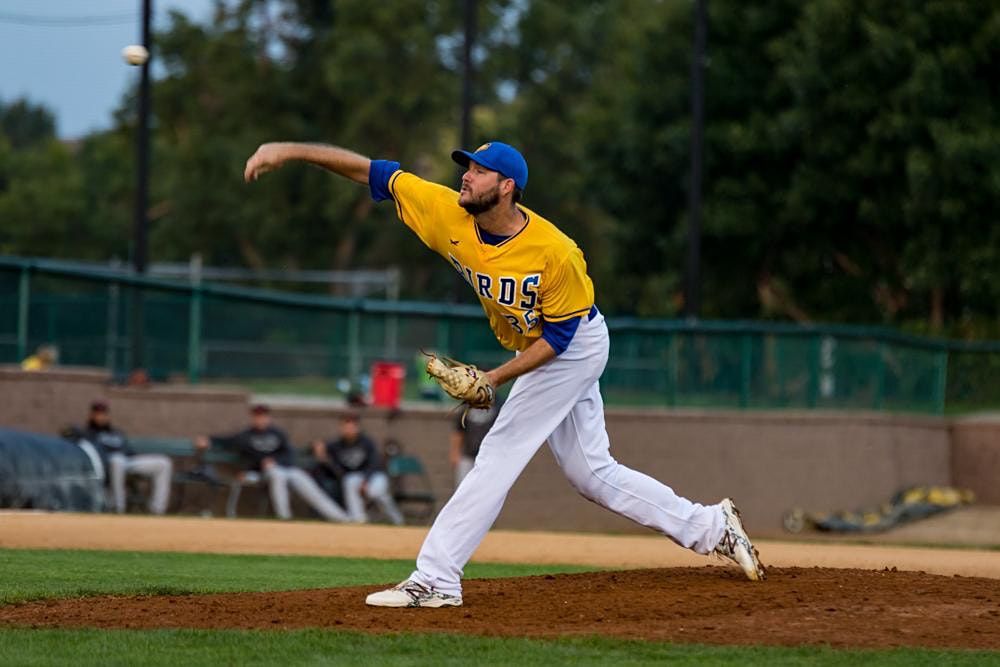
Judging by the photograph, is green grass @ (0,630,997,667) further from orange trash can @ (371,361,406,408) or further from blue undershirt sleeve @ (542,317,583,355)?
orange trash can @ (371,361,406,408)

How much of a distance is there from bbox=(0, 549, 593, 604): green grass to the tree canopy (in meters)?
21.4

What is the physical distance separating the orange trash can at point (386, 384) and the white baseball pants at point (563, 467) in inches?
479

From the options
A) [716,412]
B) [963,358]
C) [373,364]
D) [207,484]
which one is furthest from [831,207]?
[207,484]

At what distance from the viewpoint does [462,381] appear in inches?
277

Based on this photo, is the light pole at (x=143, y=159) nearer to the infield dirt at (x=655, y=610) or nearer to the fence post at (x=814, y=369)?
the fence post at (x=814, y=369)

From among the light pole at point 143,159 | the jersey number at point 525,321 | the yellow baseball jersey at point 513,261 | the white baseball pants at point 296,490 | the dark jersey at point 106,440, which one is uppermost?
the light pole at point 143,159

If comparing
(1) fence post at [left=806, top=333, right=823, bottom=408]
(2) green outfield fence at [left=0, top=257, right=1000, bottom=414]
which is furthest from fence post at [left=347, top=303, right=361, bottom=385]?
(1) fence post at [left=806, top=333, right=823, bottom=408]

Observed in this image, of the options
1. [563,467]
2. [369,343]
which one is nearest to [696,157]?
[369,343]

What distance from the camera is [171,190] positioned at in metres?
58.8

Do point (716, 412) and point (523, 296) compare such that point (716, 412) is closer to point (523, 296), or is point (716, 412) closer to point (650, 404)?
point (650, 404)

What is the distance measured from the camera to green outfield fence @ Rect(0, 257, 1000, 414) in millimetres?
19078

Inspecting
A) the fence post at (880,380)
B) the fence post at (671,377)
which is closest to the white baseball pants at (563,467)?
the fence post at (671,377)

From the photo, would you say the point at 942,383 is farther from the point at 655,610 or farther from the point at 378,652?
the point at 378,652

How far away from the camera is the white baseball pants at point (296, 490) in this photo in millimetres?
17578
